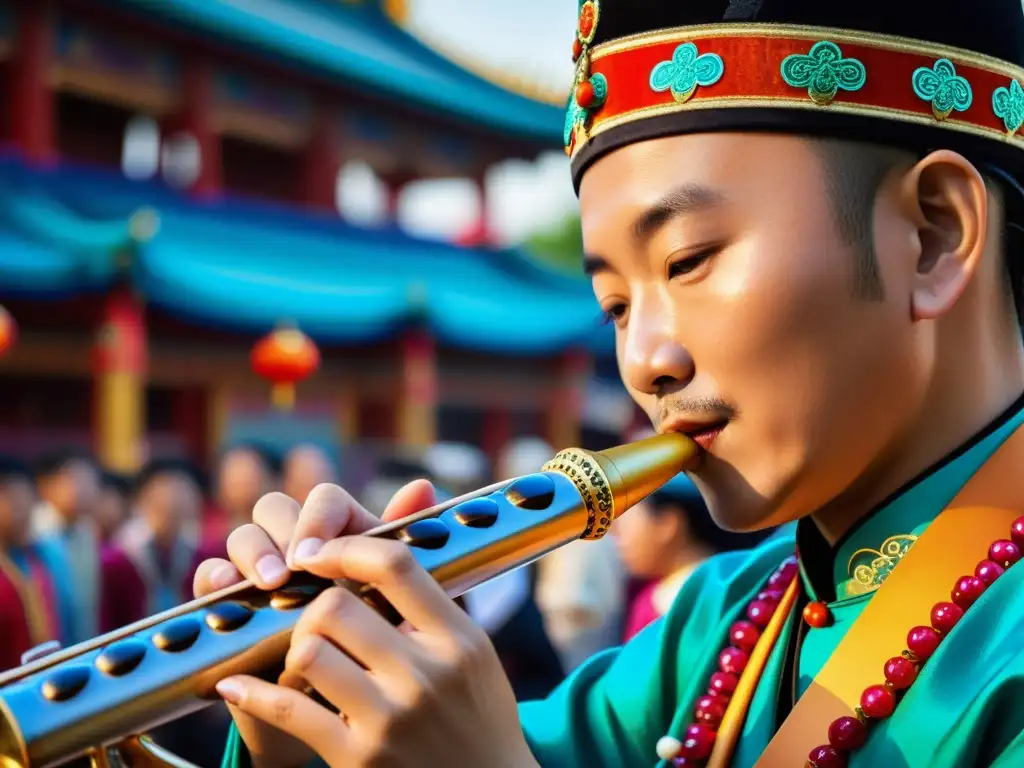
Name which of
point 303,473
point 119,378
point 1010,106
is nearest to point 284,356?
point 119,378

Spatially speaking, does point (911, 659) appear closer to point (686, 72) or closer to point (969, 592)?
point (969, 592)

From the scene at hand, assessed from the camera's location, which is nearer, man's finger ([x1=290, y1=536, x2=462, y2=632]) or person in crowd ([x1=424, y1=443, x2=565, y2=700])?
man's finger ([x1=290, y1=536, x2=462, y2=632])

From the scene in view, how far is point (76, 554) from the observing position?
553 centimetres

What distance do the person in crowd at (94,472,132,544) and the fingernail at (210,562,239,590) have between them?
558 cm

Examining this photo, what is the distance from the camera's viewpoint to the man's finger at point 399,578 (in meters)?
0.97

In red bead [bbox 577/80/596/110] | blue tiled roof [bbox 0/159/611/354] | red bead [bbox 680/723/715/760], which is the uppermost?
blue tiled roof [bbox 0/159/611/354]

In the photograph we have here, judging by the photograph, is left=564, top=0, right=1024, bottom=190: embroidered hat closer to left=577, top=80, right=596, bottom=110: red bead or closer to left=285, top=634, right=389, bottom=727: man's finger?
left=577, top=80, right=596, bottom=110: red bead

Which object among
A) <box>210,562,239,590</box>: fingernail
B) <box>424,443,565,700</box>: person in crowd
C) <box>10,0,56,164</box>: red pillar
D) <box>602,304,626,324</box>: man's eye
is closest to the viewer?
<box>210,562,239,590</box>: fingernail

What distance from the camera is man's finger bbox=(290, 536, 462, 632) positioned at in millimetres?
973

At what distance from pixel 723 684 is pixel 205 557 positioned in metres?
4.61

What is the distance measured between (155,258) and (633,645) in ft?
30.2

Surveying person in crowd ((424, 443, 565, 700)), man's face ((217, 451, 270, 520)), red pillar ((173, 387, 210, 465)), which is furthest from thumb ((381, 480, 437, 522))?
red pillar ((173, 387, 210, 465))

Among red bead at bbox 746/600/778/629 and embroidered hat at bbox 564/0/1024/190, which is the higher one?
embroidered hat at bbox 564/0/1024/190

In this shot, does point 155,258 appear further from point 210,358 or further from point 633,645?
point 633,645
